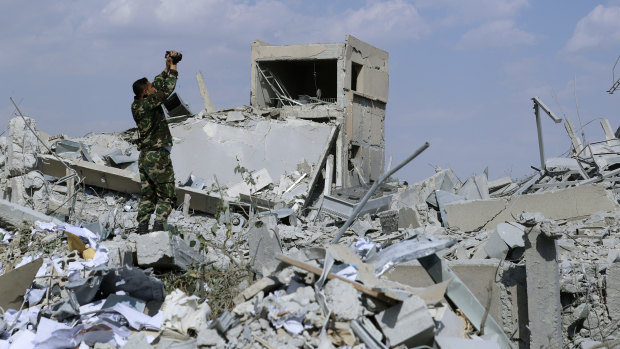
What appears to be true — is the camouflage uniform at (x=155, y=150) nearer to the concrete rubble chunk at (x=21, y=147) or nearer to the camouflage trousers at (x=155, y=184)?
the camouflage trousers at (x=155, y=184)

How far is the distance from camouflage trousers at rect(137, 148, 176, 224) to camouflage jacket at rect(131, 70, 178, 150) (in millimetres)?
98

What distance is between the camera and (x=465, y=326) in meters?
4.30

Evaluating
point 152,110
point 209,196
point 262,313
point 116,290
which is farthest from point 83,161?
point 262,313

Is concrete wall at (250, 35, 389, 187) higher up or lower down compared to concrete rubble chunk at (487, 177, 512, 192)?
higher up

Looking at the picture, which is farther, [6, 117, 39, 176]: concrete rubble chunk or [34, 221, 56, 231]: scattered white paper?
[6, 117, 39, 176]: concrete rubble chunk

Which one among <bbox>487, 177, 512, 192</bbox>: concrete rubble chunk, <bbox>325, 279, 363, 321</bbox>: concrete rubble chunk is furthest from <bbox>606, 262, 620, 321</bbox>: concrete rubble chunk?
<bbox>487, 177, 512, 192</bbox>: concrete rubble chunk

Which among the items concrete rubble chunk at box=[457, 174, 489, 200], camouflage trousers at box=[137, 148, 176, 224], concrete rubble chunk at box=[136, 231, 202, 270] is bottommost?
concrete rubble chunk at box=[457, 174, 489, 200]

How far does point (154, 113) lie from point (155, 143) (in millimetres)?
291

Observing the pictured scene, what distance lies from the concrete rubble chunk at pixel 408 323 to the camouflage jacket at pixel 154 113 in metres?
3.50

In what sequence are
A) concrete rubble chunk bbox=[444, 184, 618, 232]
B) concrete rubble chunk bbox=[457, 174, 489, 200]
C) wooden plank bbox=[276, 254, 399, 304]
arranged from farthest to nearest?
1. concrete rubble chunk bbox=[457, 174, 489, 200]
2. concrete rubble chunk bbox=[444, 184, 618, 232]
3. wooden plank bbox=[276, 254, 399, 304]

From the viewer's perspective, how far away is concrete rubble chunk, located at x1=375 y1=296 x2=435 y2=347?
369 cm

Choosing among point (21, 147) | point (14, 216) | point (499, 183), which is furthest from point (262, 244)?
point (499, 183)

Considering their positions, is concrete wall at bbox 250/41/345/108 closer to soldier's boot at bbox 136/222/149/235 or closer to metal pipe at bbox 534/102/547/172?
metal pipe at bbox 534/102/547/172

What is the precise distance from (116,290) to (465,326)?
2378 mm
